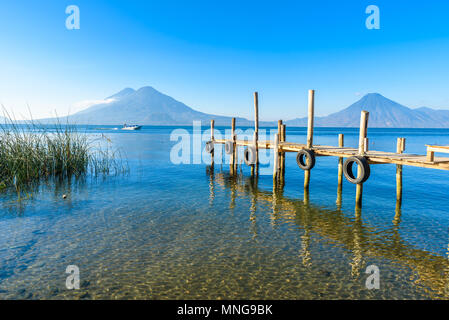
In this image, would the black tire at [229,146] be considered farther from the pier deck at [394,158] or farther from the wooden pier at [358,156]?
the pier deck at [394,158]

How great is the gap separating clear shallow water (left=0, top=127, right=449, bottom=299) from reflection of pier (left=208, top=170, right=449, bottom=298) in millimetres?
39

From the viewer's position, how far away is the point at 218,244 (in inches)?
315

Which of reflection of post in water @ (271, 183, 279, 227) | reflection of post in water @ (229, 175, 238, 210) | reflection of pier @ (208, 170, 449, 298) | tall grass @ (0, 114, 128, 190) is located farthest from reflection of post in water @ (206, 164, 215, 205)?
tall grass @ (0, 114, 128, 190)

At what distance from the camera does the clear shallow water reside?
5.86m

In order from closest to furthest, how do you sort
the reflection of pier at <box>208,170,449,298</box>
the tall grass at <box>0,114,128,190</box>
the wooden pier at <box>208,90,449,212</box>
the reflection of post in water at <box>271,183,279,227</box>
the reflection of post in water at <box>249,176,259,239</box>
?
the reflection of pier at <box>208,170,449,298</box>
the reflection of post in water at <box>249,176,259,239</box>
the wooden pier at <box>208,90,449,212</box>
the reflection of post in water at <box>271,183,279,227</box>
the tall grass at <box>0,114,128,190</box>

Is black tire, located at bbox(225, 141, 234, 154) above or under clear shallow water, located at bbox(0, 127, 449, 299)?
above

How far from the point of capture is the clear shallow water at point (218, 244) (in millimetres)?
5859

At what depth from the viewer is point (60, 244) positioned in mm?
7832

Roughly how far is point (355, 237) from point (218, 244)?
4.49m

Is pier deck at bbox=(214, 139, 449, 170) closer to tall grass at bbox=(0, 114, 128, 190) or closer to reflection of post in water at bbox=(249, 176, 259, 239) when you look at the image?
reflection of post in water at bbox=(249, 176, 259, 239)

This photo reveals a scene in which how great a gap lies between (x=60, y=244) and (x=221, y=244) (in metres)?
4.77

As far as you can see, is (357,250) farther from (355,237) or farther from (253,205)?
(253,205)
